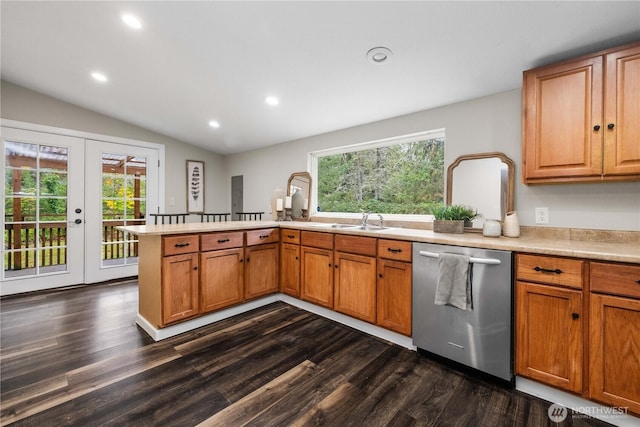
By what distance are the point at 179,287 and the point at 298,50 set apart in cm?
221

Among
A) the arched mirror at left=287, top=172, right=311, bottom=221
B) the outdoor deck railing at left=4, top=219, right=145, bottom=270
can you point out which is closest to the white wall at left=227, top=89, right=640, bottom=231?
the arched mirror at left=287, top=172, right=311, bottom=221

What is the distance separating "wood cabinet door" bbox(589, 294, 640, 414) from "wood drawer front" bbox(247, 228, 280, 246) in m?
2.62

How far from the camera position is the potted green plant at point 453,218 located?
2.31m

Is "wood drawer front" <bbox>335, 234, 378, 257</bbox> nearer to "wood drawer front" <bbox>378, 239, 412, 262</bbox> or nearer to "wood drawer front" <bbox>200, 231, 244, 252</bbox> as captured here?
"wood drawer front" <bbox>378, 239, 412, 262</bbox>

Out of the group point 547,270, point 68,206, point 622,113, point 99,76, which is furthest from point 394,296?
point 68,206

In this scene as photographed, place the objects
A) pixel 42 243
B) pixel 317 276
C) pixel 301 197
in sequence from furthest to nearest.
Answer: pixel 301 197 < pixel 42 243 < pixel 317 276

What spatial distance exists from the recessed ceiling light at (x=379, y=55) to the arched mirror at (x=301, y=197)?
193 cm

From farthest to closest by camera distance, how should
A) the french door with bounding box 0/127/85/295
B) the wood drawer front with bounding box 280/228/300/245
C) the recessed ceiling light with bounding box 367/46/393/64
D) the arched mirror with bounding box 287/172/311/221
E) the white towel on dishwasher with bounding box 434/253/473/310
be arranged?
the arched mirror with bounding box 287/172/311/221 → the french door with bounding box 0/127/85/295 → the wood drawer front with bounding box 280/228/300/245 → the recessed ceiling light with bounding box 367/46/393/64 → the white towel on dishwasher with bounding box 434/253/473/310

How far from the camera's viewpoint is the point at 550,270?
1567mm

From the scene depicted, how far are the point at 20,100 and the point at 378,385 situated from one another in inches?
198

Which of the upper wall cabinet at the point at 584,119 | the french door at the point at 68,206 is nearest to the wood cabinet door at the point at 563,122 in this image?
the upper wall cabinet at the point at 584,119

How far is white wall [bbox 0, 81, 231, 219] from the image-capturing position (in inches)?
133

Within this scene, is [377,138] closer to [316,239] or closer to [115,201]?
[316,239]

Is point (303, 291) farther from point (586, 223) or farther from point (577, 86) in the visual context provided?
point (577, 86)
